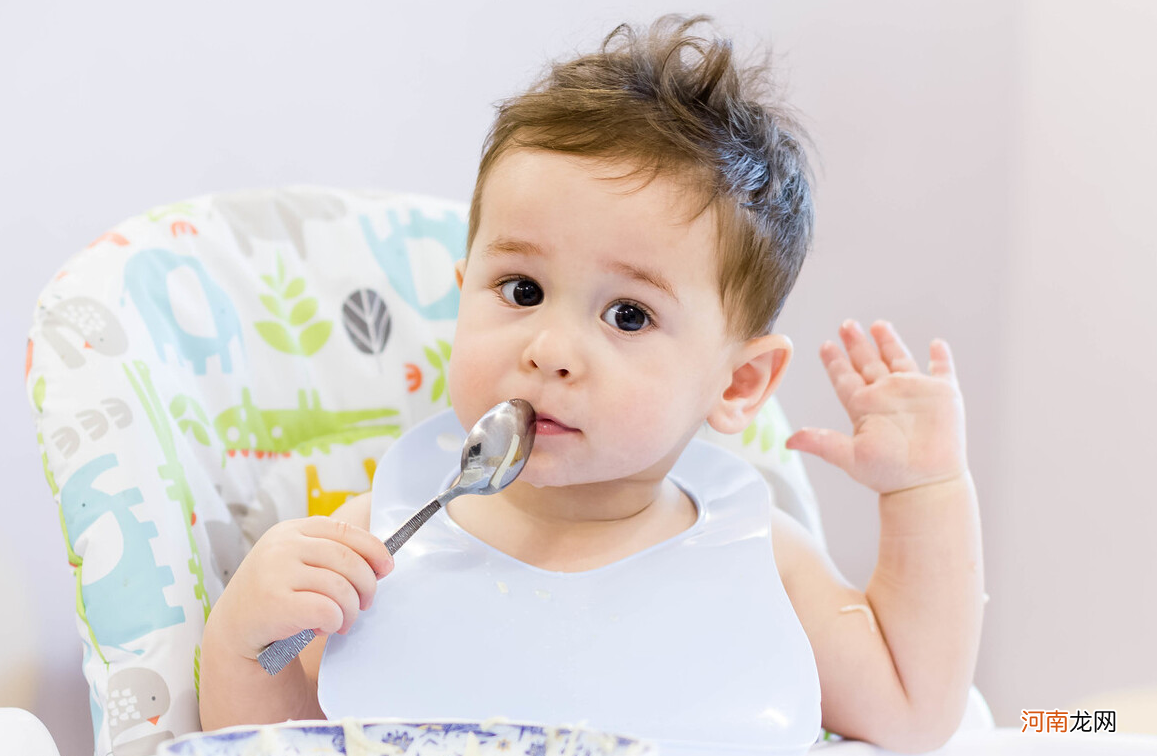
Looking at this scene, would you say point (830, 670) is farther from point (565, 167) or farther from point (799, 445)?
point (565, 167)

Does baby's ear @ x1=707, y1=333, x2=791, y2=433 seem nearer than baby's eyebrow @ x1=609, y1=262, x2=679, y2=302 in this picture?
No

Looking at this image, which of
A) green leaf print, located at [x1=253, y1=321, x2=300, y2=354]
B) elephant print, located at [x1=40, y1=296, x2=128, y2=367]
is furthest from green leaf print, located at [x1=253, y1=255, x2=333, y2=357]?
elephant print, located at [x1=40, y1=296, x2=128, y2=367]

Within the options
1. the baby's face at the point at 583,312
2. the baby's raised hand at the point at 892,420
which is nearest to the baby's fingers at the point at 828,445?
the baby's raised hand at the point at 892,420

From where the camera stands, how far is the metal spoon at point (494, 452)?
2.38 feet

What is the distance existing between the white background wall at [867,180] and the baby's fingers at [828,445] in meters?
0.67

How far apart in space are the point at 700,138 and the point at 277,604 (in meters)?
0.43

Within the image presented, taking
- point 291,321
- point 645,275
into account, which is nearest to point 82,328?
point 291,321

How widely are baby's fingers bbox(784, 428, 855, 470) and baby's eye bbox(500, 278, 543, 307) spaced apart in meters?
0.31

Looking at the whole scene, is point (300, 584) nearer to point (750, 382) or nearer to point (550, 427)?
point (550, 427)

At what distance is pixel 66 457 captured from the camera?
759 mm

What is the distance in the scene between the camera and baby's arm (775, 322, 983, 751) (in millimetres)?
828

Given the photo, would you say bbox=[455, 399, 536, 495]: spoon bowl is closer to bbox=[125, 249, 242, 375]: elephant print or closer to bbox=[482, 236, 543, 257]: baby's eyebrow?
bbox=[482, 236, 543, 257]: baby's eyebrow

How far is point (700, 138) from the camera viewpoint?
0.78 m

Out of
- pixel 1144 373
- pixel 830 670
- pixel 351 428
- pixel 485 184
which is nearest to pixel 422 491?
pixel 351 428
